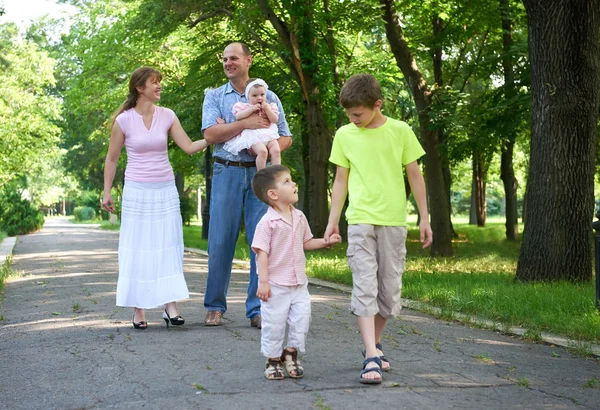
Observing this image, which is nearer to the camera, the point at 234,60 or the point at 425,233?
the point at 425,233

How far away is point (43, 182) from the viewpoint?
3147 inches

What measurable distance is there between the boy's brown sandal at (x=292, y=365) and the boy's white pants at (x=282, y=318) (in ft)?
0.17

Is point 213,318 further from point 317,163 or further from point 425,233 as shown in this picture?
point 317,163

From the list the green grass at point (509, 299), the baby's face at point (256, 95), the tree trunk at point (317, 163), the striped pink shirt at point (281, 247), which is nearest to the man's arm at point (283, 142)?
the baby's face at point (256, 95)

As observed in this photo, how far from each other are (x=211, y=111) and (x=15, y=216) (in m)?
34.0

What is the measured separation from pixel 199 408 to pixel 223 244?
3078mm

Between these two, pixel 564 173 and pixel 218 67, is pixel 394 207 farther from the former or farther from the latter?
pixel 218 67

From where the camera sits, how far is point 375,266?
5.64 meters

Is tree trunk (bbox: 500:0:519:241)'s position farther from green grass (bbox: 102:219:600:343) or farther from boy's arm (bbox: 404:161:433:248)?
boy's arm (bbox: 404:161:433:248)

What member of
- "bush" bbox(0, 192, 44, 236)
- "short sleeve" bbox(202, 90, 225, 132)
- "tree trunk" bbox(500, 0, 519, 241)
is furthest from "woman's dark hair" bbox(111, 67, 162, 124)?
"bush" bbox(0, 192, 44, 236)

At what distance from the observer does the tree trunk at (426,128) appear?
2036 cm

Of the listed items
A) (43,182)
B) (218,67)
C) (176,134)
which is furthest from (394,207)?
(43,182)

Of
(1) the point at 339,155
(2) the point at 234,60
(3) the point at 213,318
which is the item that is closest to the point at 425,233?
(1) the point at 339,155

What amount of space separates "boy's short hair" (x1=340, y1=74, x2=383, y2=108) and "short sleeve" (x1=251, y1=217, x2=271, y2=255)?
0.87 meters
